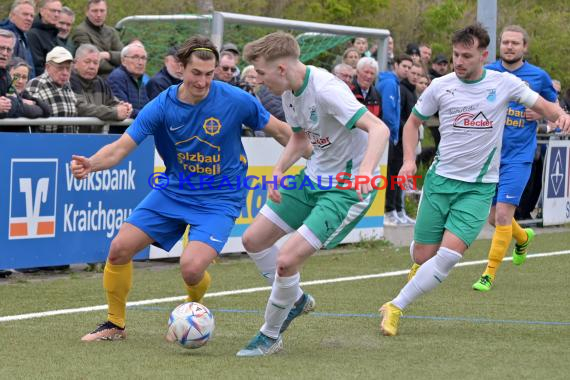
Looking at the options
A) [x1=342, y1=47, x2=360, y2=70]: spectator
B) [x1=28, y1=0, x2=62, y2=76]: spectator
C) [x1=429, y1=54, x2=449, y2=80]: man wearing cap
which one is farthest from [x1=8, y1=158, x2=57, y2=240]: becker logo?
[x1=429, y1=54, x2=449, y2=80]: man wearing cap

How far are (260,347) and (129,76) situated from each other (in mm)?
5653

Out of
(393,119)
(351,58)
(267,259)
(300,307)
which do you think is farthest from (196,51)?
(351,58)

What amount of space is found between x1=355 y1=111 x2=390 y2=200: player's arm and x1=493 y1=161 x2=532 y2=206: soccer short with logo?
382 cm

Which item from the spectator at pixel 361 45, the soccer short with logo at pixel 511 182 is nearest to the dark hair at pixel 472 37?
the soccer short with logo at pixel 511 182

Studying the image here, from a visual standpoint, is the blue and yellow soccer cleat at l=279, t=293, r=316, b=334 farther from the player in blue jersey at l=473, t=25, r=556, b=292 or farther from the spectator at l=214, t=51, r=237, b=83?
the spectator at l=214, t=51, r=237, b=83

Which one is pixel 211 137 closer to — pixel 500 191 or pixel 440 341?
pixel 440 341

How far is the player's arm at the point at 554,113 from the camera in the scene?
787cm

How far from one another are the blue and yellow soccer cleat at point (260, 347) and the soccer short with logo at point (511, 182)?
407 cm

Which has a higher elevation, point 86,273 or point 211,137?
point 211,137

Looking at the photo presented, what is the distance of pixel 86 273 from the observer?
36.6 feet

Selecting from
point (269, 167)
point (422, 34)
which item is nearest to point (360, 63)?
point (269, 167)

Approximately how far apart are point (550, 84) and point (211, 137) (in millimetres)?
4443

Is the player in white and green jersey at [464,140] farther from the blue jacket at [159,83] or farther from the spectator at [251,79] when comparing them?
the spectator at [251,79]

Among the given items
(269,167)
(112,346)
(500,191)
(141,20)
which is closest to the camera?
(112,346)
